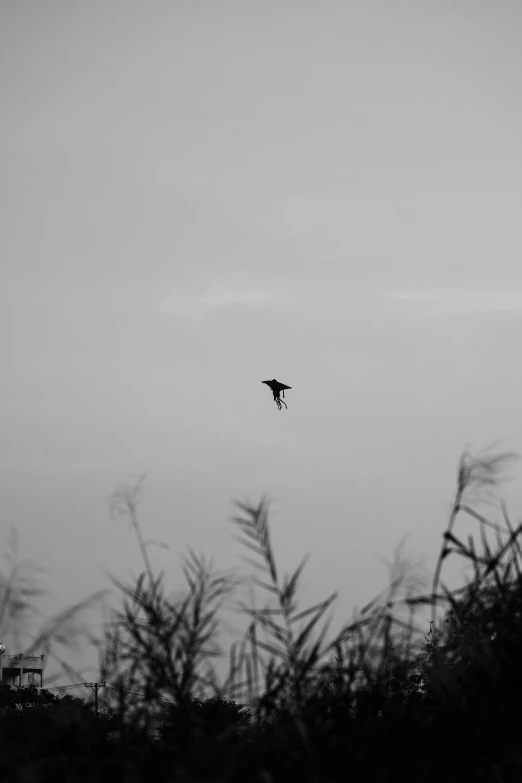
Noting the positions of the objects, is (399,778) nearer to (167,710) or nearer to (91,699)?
(167,710)

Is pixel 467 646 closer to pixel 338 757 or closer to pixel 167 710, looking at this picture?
pixel 338 757

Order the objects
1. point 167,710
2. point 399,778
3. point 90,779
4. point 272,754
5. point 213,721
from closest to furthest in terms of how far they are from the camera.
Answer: point 90,779 < point 399,778 < point 272,754 < point 167,710 < point 213,721

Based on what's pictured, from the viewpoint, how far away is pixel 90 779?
7.96 feet

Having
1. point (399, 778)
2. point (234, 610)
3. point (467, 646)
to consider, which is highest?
point (234, 610)

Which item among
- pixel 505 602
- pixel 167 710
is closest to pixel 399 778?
pixel 505 602

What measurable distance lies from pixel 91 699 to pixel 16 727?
0.31m

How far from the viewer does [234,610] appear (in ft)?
11.0

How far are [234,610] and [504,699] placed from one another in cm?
111

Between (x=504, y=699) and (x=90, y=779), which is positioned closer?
(x=90, y=779)

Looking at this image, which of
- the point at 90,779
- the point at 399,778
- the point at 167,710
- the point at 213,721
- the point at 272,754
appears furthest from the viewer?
the point at 213,721

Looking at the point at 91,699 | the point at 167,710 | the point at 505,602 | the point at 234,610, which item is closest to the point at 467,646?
the point at 505,602

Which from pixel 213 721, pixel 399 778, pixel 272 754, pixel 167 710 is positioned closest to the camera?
pixel 399 778

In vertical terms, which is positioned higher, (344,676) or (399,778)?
(344,676)

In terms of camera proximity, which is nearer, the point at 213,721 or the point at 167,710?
the point at 167,710
